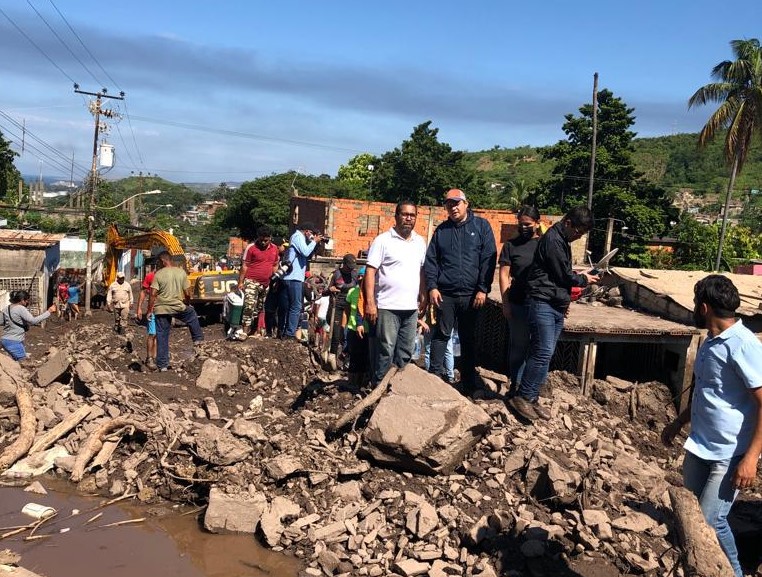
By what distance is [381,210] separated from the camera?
29766 millimetres

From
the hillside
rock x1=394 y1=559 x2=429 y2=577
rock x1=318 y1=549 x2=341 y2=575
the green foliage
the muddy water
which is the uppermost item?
the hillside

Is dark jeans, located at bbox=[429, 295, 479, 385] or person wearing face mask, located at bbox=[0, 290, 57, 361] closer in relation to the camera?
dark jeans, located at bbox=[429, 295, 479, 385]

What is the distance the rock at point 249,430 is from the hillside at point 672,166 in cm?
5735

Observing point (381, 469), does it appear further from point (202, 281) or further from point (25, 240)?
point (25, 240)

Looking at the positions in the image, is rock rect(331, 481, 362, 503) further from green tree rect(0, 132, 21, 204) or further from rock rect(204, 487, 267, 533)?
green tree rect(0, 132, 21, 204)

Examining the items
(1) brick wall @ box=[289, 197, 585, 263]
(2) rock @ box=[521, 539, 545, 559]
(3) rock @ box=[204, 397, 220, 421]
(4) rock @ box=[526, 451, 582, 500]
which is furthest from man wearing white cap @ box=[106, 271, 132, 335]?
(2) rock @ box=[521, 539, 545, 559]

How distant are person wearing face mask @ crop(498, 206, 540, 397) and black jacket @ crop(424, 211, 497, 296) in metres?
0.17

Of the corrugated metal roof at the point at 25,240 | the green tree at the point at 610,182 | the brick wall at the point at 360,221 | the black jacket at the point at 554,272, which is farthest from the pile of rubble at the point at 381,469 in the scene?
the green tree at the point at 610,182

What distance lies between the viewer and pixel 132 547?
5.05 meters

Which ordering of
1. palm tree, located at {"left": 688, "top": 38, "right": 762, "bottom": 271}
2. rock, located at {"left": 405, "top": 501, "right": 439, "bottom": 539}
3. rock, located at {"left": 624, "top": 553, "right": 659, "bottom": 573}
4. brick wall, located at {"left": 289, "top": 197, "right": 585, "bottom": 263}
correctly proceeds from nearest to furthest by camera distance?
rock, located at {"left": 624, "top": 553, "right": 659, "bottom": 573} → rock, located at {"left": 405, "top": 501, "right": 439, "bottom": 539} → palm tree, located at {"left": 688, "top": 38, "right": 762, "bottom": 271} → brick wall, located at {"left": 289, "top": 197, "right": 585, "bottom": 263}

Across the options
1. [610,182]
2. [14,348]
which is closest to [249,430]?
[14,348]

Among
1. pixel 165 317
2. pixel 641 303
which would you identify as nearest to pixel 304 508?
pixel 165 317

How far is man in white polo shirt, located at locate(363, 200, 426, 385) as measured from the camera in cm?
595

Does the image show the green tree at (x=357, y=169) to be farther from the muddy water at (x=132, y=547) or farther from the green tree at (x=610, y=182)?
the muddy water at (x=132, y=547)
